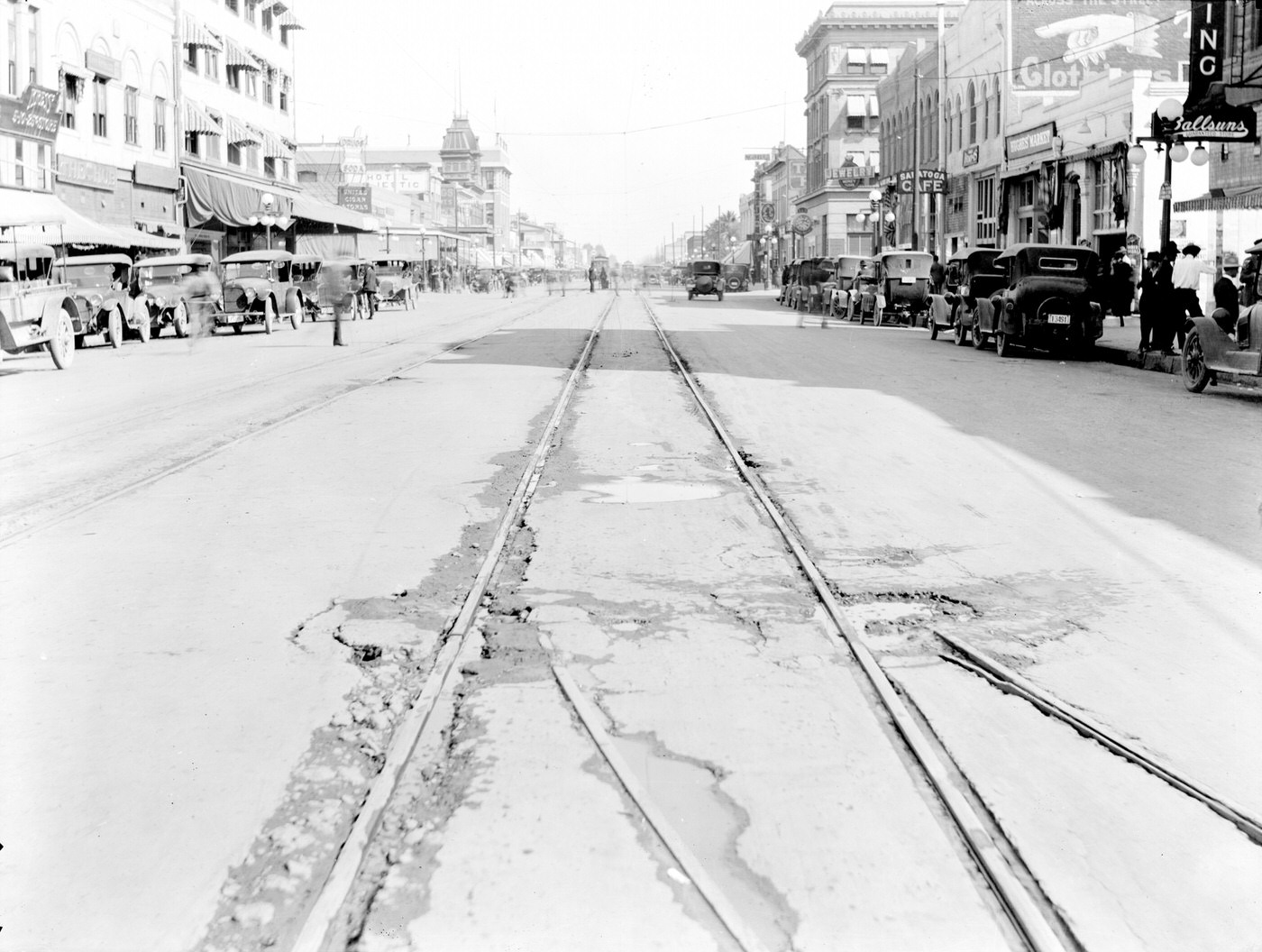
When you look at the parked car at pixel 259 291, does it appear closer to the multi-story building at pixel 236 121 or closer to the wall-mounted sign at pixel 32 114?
the wall-mounted sign at pixel 32 114

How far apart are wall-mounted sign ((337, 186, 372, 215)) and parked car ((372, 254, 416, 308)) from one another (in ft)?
77.1

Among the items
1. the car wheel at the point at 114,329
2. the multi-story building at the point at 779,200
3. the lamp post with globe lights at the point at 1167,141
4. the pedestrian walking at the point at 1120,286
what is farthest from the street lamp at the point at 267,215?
the multi-story building at the point at 779,200

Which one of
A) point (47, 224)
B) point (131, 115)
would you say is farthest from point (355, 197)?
point (47, 224)

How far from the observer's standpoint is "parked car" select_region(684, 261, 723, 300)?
64.1 m

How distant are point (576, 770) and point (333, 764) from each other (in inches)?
30.4

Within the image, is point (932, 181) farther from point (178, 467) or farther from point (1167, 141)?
point (178, 467)

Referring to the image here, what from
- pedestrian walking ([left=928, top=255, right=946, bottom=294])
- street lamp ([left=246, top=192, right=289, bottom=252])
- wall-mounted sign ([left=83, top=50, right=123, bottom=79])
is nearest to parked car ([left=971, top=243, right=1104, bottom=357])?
pedestrian walking ([left=928, top=255, right=946, bottom=294])

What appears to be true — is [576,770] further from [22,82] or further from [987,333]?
[22,82]

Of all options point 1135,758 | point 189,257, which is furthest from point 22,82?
point 1135,758

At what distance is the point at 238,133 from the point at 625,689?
5069cm

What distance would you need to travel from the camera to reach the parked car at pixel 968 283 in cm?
2598

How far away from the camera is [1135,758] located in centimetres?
441

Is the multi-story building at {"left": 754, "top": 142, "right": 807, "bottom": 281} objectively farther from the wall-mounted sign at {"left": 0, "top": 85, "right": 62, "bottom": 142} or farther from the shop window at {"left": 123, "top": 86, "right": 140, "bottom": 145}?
the wall-mounted sign at {"left": 0, "top": 85, "right": 62, "bottom": 142}

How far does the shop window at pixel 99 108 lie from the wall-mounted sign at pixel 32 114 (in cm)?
562
